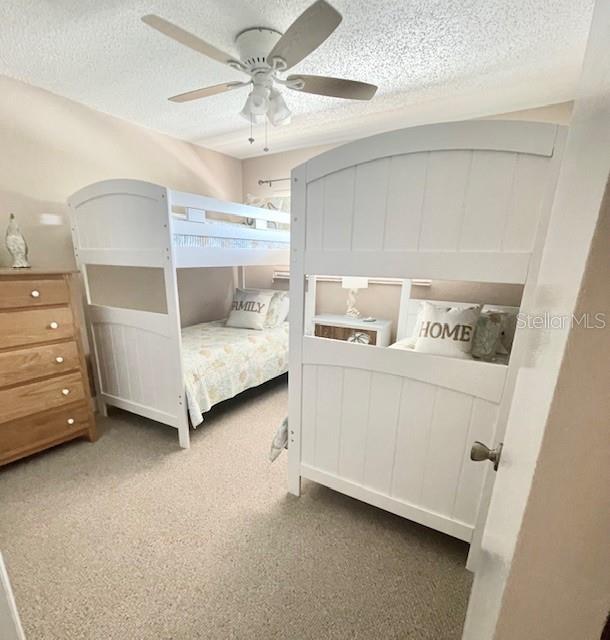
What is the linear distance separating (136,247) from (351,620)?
2.20 m

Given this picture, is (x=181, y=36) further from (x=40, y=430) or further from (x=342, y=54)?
(x=40, y=430)

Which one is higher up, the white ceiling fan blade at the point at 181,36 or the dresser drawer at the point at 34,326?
the white ceiling fan blade at the point at 181,36

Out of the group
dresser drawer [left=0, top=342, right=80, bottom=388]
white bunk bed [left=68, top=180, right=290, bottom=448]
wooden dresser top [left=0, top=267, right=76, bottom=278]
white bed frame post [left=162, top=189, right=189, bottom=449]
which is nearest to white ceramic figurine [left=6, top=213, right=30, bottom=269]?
wooden dresser top [left=0, top=267, right=76, bottom=278]

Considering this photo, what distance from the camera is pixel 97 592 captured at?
47.9 inches

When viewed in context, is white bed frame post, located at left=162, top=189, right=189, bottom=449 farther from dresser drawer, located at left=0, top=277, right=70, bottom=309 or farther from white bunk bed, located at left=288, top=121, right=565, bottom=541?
white bunk bed, located at left=288, top=121, right=565, bottom=541

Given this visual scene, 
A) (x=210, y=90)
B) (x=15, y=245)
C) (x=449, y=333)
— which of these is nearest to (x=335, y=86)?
(x=210, y=90)

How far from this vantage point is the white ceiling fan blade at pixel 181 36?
118 centimetres

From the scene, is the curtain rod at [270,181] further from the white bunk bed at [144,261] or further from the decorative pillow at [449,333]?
the decorative pillow at [449,333]

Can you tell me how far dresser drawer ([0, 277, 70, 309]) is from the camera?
1729mm

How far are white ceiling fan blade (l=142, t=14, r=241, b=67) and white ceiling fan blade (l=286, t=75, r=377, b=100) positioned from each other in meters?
0.36

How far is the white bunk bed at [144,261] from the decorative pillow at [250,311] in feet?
2.46

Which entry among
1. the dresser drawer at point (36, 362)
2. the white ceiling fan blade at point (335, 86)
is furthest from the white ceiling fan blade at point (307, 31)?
the dresser drawer at point (36, 362)

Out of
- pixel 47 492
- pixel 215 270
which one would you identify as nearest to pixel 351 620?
pixel 47 492

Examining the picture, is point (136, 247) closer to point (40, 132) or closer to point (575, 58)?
point (40, 132)
